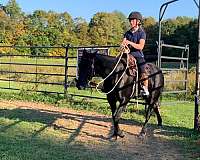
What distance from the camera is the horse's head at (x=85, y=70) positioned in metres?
7.44

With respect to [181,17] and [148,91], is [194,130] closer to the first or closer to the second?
[148,91]

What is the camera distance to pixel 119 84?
302 inches

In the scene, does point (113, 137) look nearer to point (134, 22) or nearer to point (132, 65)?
point (132, 65)

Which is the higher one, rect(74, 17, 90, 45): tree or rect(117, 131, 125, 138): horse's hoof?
rect(74, 17, 90, 45): tree

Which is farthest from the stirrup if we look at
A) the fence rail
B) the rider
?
the fence rail

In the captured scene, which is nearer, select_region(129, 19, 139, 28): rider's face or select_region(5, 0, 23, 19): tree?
select_region(129, 19, 139, 28): rider's face

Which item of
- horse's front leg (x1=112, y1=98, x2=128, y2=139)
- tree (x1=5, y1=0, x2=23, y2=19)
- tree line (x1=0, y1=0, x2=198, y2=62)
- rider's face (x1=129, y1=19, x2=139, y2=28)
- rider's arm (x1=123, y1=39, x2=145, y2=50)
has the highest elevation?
tree (x1=5, y1=0, x2=23, y2=19)

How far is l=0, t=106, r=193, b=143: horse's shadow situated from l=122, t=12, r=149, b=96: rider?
1.10 meters

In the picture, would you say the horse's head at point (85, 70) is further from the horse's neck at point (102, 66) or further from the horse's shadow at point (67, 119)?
the horse's shadow at point (67, 119)

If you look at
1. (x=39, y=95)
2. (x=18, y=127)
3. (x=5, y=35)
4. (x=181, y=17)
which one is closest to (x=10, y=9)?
(x=5, y=35)

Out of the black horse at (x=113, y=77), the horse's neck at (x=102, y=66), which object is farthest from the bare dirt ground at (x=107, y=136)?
the horse's neck at (x=102, y=66)

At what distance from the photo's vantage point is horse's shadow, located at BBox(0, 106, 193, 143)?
802 cm

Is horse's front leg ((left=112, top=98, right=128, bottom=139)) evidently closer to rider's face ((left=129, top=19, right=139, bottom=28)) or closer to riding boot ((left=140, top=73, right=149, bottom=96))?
riding boot ((left=140, top=73, right=149, bottom=96))

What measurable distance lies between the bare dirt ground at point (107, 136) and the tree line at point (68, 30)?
117 ft
